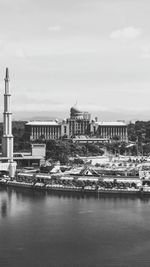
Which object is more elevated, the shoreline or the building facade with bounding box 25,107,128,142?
the building facade with bounding box 25,107,128,142

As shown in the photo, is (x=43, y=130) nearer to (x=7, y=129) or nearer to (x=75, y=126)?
(x=75, y=126)

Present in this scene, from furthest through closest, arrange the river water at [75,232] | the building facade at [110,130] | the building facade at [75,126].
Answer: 1. the building facade at [110,130]
2. the building facade at [75,126]
3. the river water at [75,232]

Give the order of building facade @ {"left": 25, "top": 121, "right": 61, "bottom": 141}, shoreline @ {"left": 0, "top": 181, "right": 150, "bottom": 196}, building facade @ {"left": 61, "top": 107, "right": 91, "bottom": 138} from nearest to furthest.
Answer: shoreline @ {"left": 0, "top": 181, "right": 150, "bottom": 196}, building facade @ {"left": 25, "top": 121, "right": 61, "bottom": 141}, building facade @ {"left": 61, "top": 107, "right": 91, "bottom": 138}

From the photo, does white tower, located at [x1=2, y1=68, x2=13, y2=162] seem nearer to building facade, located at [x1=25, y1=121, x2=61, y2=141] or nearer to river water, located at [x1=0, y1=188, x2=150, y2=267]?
river water, located at [x1=0, y1=188, x2=150, y2=267]

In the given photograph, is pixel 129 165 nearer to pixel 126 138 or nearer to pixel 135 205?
pixel 135 205

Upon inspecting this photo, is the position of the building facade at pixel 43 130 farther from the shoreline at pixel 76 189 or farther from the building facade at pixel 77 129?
the shoreline at pixel 76 189

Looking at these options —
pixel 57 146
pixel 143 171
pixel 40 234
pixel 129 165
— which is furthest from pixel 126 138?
pixel 40 234

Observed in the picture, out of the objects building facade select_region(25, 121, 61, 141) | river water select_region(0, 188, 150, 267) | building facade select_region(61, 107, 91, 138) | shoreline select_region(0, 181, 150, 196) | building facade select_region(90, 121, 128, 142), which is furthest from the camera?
building facade select_region(90, 121, 128, 142)

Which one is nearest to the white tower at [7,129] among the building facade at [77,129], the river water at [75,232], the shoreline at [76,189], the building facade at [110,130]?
the shoreline at [76,189]

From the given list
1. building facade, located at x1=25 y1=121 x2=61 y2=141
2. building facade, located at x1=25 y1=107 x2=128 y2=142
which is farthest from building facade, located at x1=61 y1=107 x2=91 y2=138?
building facade, located at x1=25 y1=121 x2=61 y2=141
